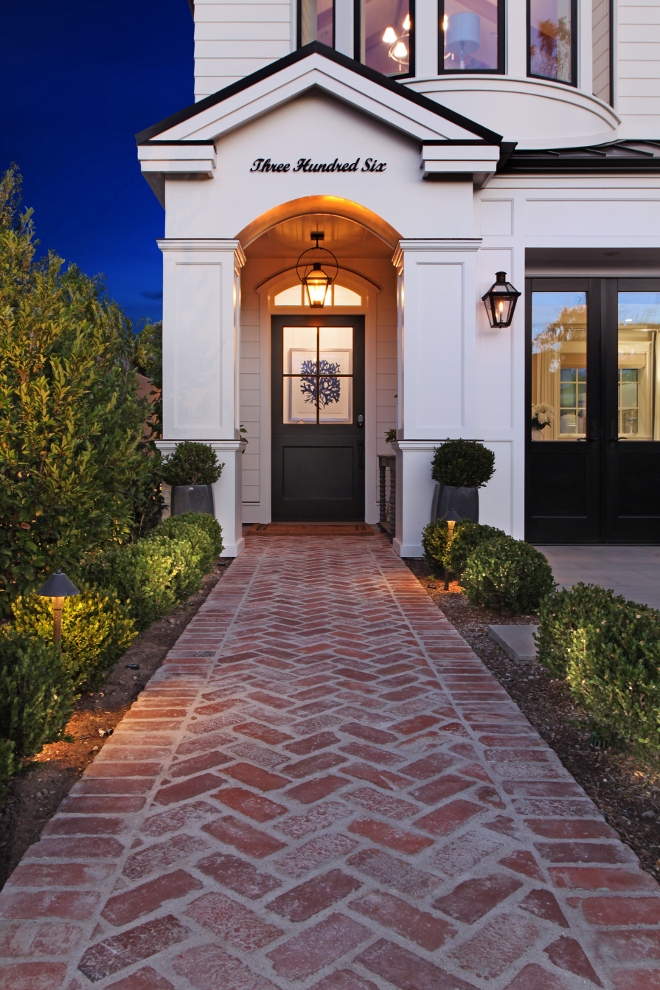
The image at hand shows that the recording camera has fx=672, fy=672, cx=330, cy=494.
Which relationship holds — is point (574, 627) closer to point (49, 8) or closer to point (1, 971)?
point (1, 971)

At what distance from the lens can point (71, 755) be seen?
261cm

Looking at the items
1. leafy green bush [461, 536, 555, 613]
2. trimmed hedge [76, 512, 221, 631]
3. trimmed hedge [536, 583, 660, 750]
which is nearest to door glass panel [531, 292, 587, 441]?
leafy green bush [461, 536, 555, 613]

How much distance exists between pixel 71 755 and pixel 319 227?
6.81m

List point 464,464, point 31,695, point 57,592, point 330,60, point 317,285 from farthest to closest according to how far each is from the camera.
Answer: point 317,285
point 330,60
point 464,464
point 57,592
point 31,695

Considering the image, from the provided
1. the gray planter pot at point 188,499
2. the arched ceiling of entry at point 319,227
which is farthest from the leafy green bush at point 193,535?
the arched ceiling of entry at point 319,227

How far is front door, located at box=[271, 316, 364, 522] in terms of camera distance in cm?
915

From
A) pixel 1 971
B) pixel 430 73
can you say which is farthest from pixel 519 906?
pixel 430 73

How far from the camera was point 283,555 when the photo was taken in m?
6.86

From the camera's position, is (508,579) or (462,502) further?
(462,502)

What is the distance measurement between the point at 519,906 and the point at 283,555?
525cm

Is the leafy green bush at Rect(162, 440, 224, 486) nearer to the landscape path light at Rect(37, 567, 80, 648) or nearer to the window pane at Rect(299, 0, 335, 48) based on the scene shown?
the landscape path light at Rect(37, 567, 80, 648)

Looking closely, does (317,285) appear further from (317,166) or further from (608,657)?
(608,657)

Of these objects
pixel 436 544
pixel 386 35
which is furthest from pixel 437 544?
pixel 386 35

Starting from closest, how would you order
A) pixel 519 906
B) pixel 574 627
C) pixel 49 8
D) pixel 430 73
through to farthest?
pixel 519 906, pixel 574 627, pixel 430 73, pixel 49 8
